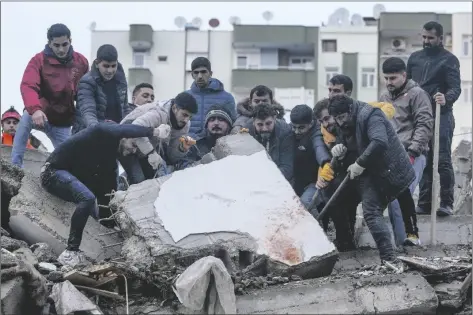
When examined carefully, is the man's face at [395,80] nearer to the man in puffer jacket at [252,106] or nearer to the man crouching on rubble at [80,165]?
the man in puffer jacket at [252,106]

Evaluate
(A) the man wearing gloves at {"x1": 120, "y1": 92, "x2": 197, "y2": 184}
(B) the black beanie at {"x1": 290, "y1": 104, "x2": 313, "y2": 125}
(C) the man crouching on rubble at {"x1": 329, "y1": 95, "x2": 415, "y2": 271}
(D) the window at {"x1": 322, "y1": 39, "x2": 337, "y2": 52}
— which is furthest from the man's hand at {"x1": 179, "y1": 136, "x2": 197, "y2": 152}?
(D) the window at {"x1": 322, "y1": 39, "x2": 337, "y2": 52}

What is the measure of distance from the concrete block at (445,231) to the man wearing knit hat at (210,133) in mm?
1874

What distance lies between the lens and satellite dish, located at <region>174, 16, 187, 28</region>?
36.0m

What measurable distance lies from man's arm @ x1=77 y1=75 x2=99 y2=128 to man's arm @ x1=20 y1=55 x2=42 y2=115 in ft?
1.44

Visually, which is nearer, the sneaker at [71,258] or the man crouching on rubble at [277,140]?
the sneaker at [71,258]

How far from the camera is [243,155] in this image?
29.7 ft

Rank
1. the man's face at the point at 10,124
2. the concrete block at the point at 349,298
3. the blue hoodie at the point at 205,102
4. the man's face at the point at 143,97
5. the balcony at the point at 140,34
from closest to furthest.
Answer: the concrete block at the point at 349,298 → the blue hoodie at the point at 205,102 → the man's face at the point at 143,97 → the man's face at the point at 10,124 → the balcony at the point at 140,34

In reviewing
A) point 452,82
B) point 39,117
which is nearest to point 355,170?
point 452,82

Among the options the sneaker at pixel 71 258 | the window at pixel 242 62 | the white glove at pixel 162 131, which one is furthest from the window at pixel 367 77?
the sneaker at pixel 71 258

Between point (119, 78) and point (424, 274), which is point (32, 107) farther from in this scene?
point (424, 274)

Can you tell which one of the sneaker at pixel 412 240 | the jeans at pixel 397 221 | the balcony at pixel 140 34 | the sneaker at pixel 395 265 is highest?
the balcony at pixel 140 34

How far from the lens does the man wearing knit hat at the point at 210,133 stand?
9.64 m

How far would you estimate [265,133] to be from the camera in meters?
9.39

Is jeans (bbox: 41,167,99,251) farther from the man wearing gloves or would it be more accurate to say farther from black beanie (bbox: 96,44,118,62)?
black beanie (bbox: 96,44,118,62)
